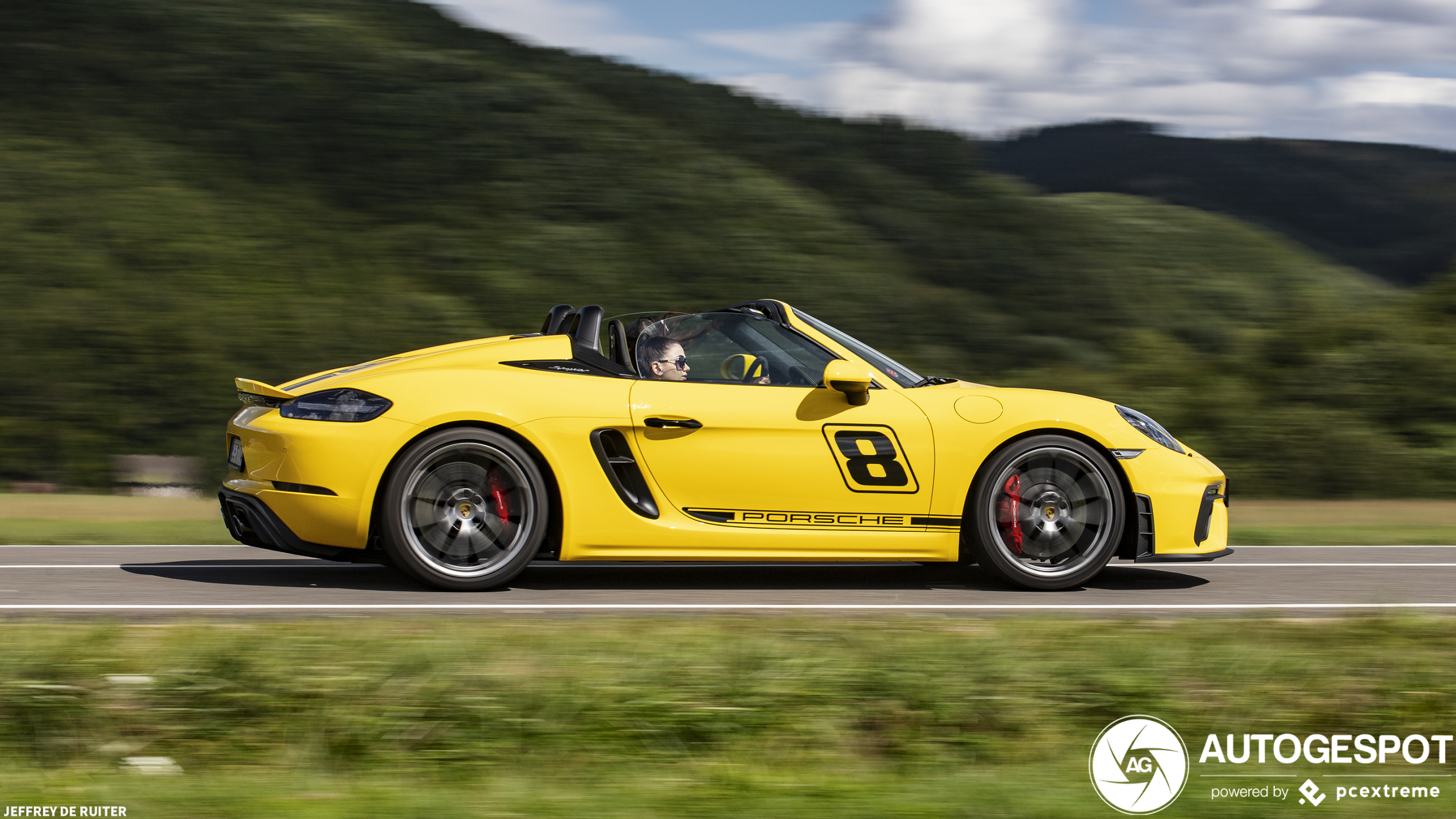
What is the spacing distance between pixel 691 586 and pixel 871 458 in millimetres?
1072

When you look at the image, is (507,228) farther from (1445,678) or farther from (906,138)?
(1445,678)

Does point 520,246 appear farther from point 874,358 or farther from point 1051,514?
point 1051,514

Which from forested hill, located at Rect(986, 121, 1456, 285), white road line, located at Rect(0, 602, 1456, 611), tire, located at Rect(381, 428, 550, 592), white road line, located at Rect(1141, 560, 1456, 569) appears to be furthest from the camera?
forested hill, located at Rect(986, 121, 1456, 285)

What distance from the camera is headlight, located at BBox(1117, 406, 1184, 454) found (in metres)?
6.32

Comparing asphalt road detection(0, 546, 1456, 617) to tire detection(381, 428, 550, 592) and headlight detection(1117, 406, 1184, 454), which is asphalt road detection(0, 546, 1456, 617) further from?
headlight detection(1117, 406, 1184, 454)

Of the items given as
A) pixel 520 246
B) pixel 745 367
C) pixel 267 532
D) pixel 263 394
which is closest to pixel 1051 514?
pixel 745 367

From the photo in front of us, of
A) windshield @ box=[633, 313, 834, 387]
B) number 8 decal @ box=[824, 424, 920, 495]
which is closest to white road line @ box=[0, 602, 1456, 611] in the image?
number 8 decal @ box=[824, 424, 920, 495]

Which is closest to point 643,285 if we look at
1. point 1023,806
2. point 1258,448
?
point 1258,448

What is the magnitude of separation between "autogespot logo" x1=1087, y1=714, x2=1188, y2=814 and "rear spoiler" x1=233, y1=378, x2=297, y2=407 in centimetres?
391

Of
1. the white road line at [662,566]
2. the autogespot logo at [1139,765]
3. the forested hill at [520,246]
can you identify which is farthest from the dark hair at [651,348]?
the forested hill at [520,246]

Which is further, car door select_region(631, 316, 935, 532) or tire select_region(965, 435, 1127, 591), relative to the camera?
tire select_region(965, 435, 1127, 591)

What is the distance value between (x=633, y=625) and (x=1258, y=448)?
10.5m

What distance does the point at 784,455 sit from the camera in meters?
6.00

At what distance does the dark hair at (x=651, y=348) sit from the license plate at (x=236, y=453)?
73.3 inches
